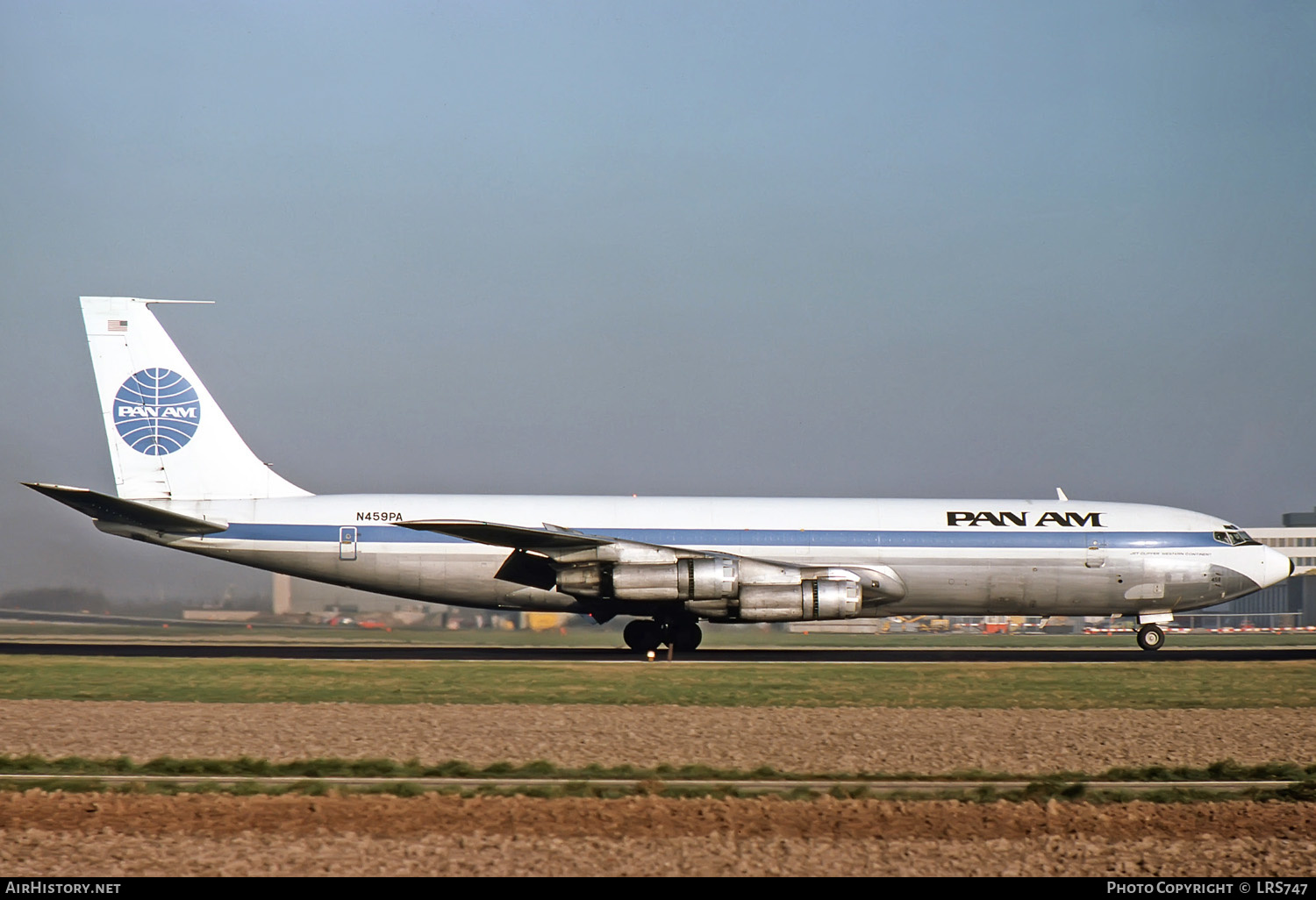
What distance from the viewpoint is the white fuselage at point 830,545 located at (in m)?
28.8

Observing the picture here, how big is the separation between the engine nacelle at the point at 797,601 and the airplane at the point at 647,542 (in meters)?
0.04

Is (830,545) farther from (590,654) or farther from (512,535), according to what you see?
(512,535)

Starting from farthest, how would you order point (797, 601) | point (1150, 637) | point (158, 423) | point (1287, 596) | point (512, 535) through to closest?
point (1287, 596) → point (1150, 637) → point (158, 423) → point (797, 601) → point (512, 535)

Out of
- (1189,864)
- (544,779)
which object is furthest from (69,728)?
(1189,864)

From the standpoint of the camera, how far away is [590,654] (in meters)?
28.2

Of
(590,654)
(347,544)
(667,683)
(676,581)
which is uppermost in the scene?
(347,544)

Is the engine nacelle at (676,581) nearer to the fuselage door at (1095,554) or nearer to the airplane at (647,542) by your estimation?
the airplane at (647,542)

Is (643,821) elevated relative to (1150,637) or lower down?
lower down

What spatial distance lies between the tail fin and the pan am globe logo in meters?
0.02

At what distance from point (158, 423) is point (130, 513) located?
11.2 ft

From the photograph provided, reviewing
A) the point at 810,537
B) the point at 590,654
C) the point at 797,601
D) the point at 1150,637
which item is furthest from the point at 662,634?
the point at 1150,637

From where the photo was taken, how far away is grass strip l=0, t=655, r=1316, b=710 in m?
18.7

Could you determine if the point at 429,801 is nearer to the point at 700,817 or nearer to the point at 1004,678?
the point at 700,817
